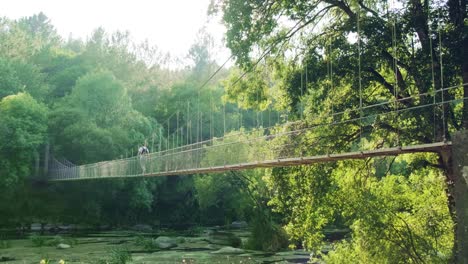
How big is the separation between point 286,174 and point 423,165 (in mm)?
2894

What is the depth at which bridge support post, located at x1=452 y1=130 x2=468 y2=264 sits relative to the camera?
179 inches

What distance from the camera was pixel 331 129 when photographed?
32.3ft

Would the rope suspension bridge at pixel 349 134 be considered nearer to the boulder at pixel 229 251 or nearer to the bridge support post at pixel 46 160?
the boulder at pixel 229 251

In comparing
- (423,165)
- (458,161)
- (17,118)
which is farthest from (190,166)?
(17,118)

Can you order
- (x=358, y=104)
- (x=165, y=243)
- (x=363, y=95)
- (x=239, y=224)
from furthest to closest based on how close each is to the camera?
(x=239, y=224), (x=165, y=243), (x=363, y=95), (x=358, y=104)

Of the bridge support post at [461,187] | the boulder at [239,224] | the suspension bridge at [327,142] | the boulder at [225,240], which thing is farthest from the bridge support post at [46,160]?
the bridge support post at [461,187]

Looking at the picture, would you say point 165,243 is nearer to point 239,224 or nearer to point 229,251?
point 229,251

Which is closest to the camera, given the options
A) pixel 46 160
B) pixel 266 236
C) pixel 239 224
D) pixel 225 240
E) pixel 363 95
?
pixel 363 95

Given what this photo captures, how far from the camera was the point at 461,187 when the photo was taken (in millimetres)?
4590

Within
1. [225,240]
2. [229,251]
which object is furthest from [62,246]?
[225,240]

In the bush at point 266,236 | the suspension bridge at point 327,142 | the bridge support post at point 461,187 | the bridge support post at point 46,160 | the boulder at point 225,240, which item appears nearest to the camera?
the bridge support post at point 461,187

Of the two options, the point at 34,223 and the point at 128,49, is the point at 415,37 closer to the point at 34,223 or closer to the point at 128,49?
the point at 34,223

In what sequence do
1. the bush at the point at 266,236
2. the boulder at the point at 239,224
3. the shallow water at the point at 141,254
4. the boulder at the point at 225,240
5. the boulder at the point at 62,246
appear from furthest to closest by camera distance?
the boulder at the point at 239,224 < the boulder at the point at 225,240 < the boulder at the point at 62,246 < the bush at the point at 266,236 < the shallow water at the point at 141,254

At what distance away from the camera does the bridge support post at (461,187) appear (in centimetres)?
455
